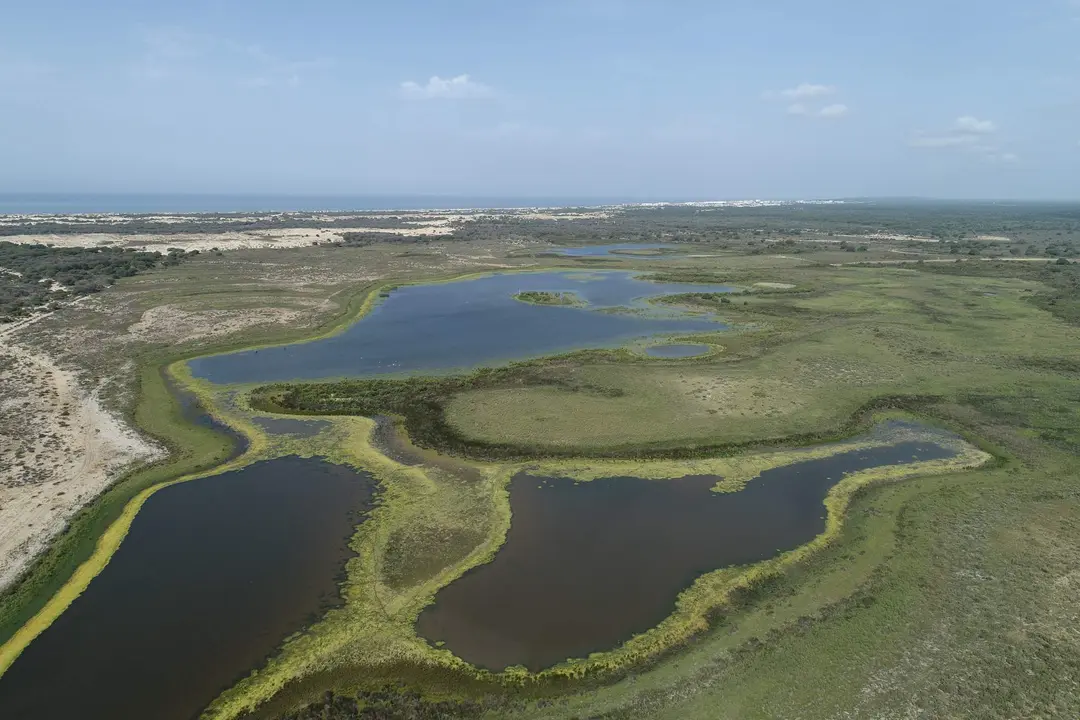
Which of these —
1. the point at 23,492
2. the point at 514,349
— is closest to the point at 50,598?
the point at 23,492

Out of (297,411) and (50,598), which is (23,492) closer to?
(50,598)

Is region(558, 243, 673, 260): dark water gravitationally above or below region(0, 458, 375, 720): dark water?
above

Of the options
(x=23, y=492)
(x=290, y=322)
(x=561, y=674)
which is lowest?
(x=561, y=674)

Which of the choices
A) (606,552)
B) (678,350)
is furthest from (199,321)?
(606,552)

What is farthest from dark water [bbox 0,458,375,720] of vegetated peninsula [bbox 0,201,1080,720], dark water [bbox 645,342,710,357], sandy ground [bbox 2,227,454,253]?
sandy ground [bbox 2,227,454,253]

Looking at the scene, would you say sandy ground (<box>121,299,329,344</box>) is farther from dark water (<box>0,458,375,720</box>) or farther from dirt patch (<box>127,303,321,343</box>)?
dark water (<box>0,458,375,720</box>)

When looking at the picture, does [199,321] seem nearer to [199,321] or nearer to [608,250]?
[199,321]

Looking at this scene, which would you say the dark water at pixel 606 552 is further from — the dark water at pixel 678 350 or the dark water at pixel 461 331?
the dark water at pixel 461 331
